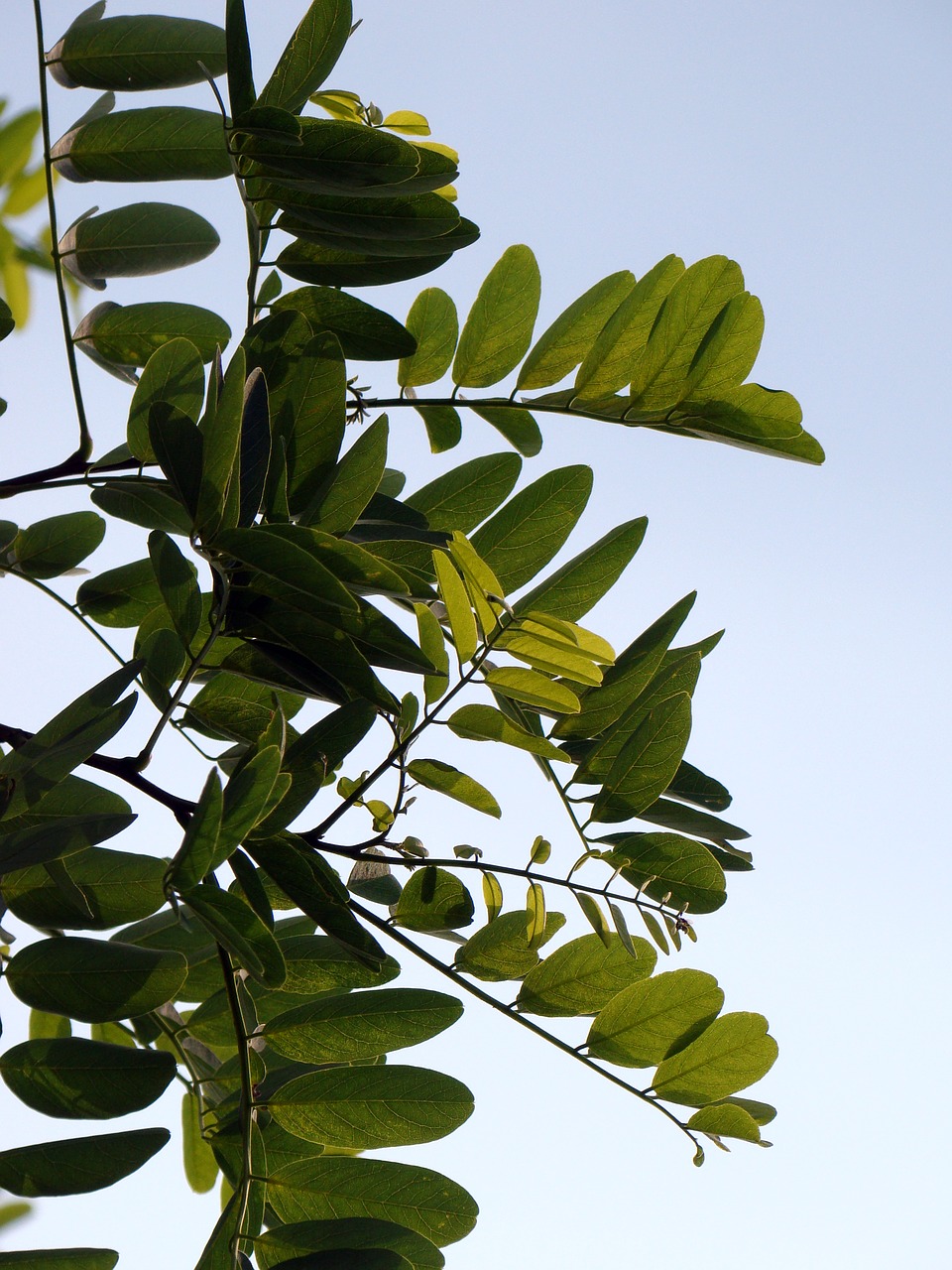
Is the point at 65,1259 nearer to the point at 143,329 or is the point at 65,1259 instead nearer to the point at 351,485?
the point at 351,485

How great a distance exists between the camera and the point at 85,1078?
560 mm

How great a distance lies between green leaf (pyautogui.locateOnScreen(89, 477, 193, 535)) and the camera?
1.93ft

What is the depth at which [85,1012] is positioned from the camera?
1.81 ft

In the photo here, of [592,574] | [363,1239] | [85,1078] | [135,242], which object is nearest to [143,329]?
[135,242]

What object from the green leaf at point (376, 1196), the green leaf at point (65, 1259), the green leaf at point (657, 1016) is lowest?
the green leaf at point (65, 1259)

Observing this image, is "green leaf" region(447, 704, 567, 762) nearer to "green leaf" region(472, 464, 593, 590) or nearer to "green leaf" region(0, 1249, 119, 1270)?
"green leaf" region(472, 464, 593, 590)

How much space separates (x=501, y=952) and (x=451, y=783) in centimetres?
13

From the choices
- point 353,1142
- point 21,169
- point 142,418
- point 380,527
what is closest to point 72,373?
point 142,418

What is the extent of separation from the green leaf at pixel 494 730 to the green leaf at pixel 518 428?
315mm

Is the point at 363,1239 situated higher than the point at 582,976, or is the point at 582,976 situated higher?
the point at 582,976

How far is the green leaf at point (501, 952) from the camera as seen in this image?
0.66 metres

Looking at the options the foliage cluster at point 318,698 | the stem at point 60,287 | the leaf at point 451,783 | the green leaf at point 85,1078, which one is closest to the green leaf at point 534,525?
the foliage cluster at point 318,698

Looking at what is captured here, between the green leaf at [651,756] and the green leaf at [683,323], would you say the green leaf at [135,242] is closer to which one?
the green leaf at [683,323]

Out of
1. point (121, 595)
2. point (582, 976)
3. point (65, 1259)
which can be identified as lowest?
point (65, 1259)
